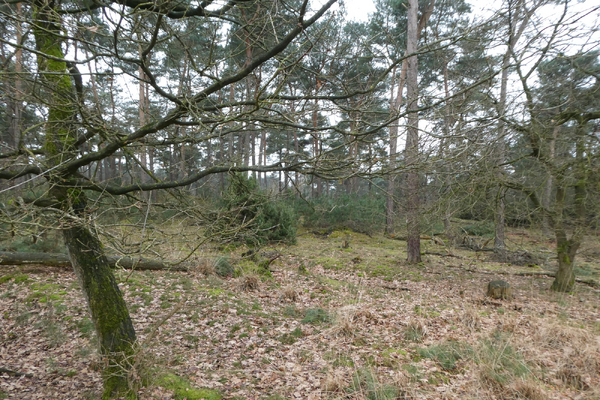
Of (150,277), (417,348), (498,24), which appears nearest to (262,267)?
(150,277)

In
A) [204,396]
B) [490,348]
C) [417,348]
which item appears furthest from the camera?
[417,348]

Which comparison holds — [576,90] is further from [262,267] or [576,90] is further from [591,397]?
[262,267]

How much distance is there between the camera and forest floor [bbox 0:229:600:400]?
3.60 m

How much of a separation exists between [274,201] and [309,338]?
2218mm

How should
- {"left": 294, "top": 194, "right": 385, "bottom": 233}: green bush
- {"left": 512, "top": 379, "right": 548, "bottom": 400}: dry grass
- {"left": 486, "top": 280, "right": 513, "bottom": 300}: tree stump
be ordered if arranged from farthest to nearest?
{"left": 294, "top": 194, "right": 385, "bottom": 233}: green bush → {"left": 486, "top": 280, "right": 513, "bottom": 300}: tree stump → {"left": 512, "top": 379, "right": 548, "bottom": 400}: dry grass

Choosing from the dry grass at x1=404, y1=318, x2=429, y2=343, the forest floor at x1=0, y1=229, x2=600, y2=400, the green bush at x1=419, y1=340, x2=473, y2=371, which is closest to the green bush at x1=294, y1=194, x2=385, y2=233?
the forest floor at x1=0, y1=229, x2=600, y2=400

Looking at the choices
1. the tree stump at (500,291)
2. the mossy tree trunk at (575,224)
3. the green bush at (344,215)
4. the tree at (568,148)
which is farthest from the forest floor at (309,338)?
the green bush at (344,215)

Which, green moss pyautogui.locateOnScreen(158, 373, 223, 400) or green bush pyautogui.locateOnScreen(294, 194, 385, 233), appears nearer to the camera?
green moss pyautogui.locateOnScreen(158, 373, 223, 400)

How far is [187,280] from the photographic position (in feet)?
24.6

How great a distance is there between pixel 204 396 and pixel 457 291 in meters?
6.09

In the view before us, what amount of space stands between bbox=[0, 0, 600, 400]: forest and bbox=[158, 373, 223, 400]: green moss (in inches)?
0.9

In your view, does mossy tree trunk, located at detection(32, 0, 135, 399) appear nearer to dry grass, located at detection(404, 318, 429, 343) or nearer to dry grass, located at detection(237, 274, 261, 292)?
dry grass, located at detection(237, 274, 261, 292)

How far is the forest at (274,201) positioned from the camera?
2758 millimetres

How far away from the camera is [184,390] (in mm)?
3686
